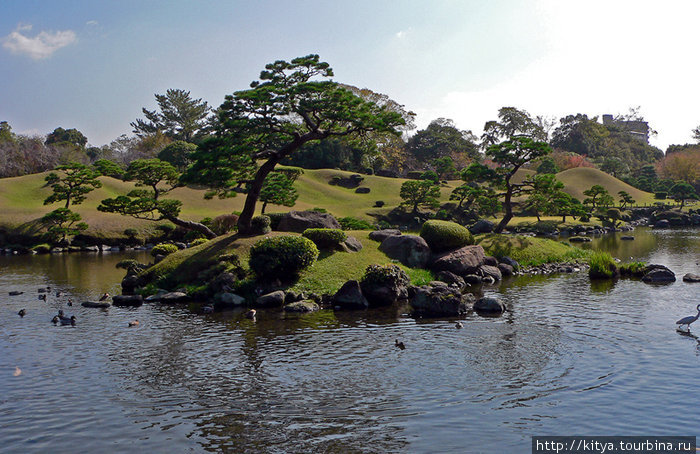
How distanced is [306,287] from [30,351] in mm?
12111

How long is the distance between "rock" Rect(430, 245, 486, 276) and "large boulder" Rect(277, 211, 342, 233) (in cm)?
778

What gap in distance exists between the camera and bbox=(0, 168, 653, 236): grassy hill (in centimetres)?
6203

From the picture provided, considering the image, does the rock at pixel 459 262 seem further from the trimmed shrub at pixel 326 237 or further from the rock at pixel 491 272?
the trimmed shrub at pixel 326 237

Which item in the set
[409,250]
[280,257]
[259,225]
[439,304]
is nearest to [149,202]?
[259,225]

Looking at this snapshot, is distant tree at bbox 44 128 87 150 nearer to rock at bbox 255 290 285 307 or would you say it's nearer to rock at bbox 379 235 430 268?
rock at bbox 379 235 430 268

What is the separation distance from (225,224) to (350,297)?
103ft

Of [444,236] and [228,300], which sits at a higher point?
[444,236]

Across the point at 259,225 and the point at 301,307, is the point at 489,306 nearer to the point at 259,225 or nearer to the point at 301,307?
the point at 301,307

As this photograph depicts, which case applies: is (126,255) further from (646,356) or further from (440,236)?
(646,356)

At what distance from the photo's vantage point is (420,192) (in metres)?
76.2

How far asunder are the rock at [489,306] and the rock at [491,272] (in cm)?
897

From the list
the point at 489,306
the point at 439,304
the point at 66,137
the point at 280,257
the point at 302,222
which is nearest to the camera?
the point at 439,304

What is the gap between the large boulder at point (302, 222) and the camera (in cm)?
3453

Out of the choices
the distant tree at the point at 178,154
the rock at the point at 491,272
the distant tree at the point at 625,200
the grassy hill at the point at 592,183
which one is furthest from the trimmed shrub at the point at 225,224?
the grassy hill at the point at 592,183
